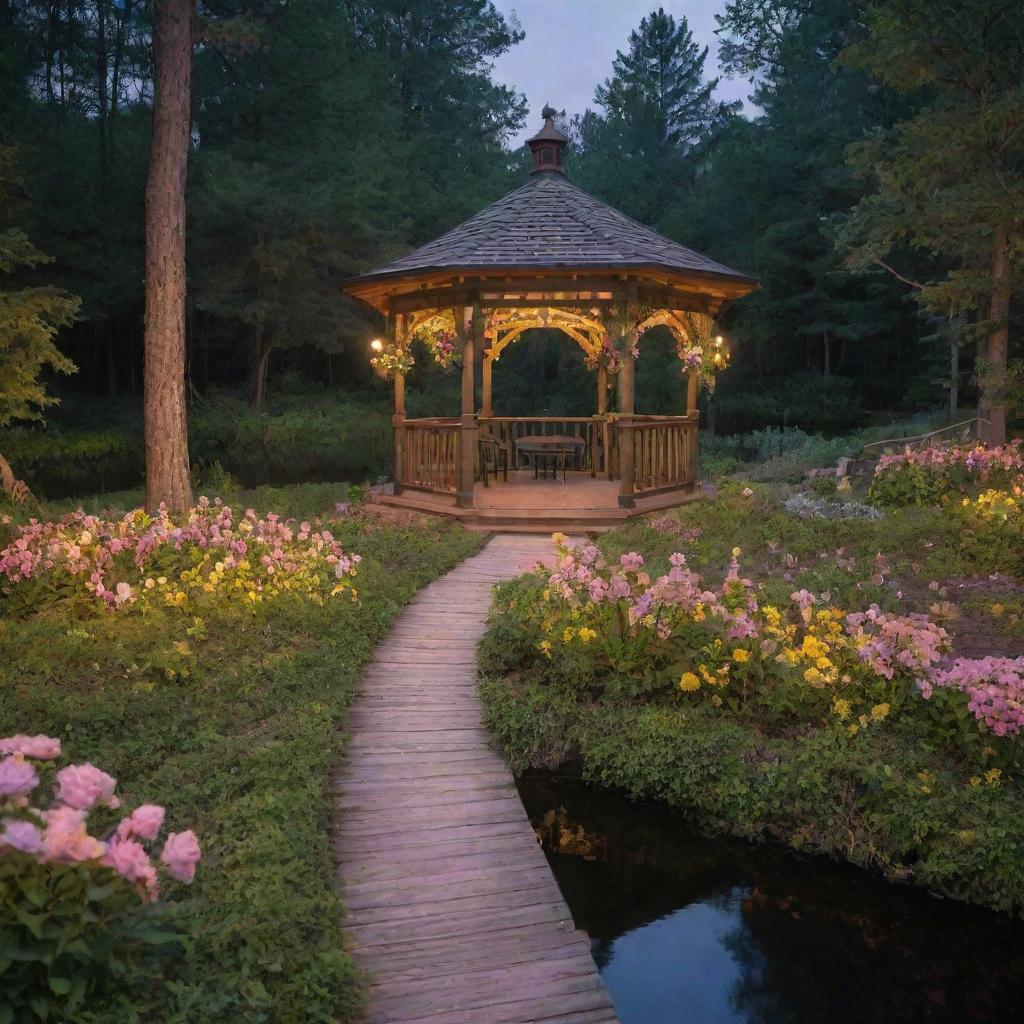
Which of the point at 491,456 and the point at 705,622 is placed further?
the point at 491,456

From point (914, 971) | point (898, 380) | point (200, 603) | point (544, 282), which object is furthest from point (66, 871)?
point (898, 380)

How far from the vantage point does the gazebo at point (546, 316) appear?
1212 centimetres

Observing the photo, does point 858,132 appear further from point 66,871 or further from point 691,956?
point 66,871

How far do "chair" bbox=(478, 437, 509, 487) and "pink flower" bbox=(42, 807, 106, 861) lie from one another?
497 inches

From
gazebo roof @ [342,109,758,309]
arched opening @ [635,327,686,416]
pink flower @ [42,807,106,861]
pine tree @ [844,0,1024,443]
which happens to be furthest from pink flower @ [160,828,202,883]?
arched opening @ [635,327,686,416]

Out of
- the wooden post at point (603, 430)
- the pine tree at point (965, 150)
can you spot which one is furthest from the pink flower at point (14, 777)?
the wooden post at point (603, 430)

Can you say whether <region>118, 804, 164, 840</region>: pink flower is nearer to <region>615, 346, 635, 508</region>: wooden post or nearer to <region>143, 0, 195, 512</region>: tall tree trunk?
<region>143, 0, 195, 512</region>: tall tree trunk

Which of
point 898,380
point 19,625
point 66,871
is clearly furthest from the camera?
point 898,380

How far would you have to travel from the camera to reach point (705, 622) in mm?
5758

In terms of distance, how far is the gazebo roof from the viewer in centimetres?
1180

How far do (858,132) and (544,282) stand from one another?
16960 mm

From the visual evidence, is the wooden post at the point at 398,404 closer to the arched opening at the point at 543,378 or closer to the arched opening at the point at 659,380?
the arched opening at the point at 659,380

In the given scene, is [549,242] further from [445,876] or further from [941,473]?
[445,876]

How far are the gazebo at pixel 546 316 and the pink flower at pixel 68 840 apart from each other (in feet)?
31.1
